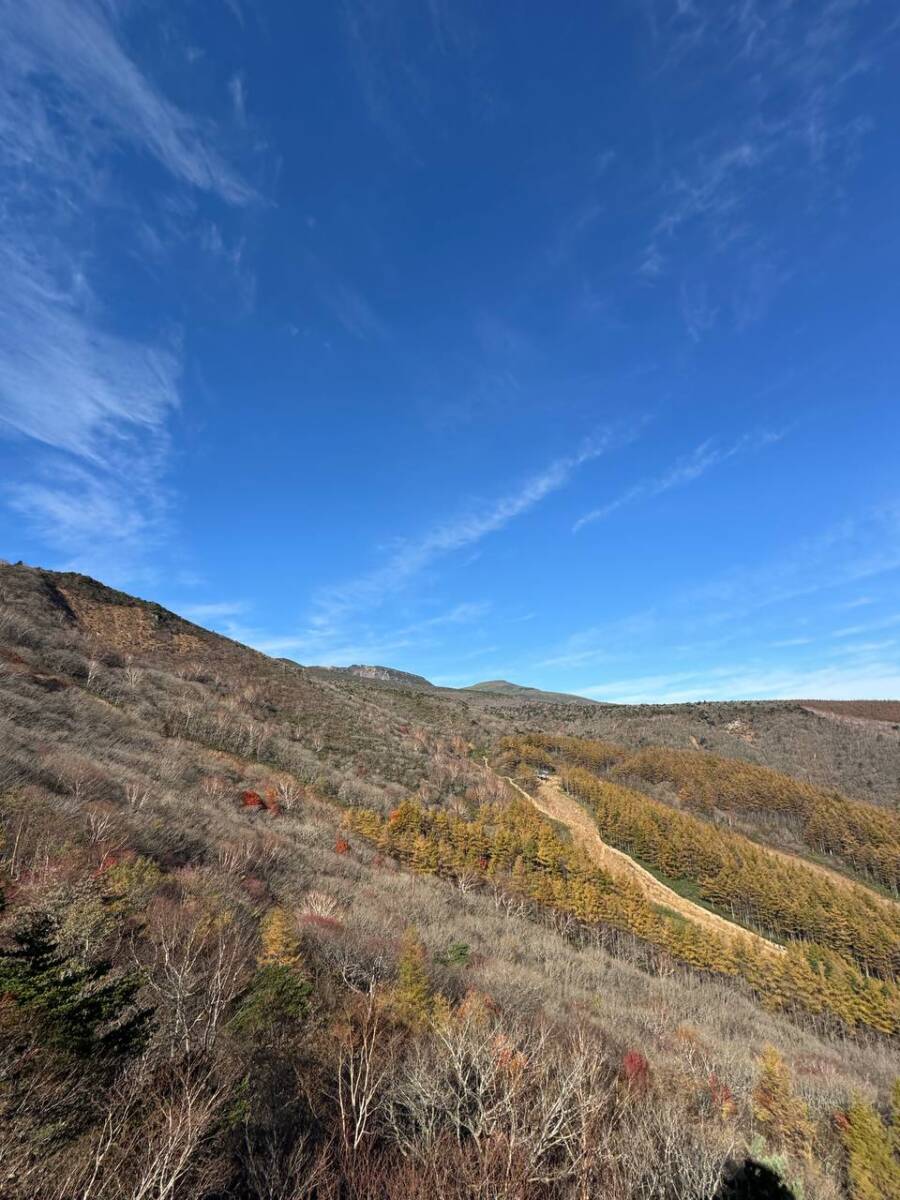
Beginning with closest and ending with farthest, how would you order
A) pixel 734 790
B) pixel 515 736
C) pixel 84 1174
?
1. pixel 84 1174
2. pixel 734 790
3. pixel 515 736

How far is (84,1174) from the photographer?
810 cm

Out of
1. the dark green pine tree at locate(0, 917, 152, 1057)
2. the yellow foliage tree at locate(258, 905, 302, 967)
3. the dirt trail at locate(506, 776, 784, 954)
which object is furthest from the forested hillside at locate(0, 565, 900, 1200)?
the dirt trail at locate(506, 776, 784, 954)

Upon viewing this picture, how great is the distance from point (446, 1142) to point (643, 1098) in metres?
13.7

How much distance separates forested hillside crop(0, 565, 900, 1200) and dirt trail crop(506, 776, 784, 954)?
2.56 metres

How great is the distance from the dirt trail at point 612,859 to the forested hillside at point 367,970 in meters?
2.56

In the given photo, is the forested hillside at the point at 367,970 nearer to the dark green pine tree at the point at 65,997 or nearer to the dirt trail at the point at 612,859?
the dark green pine tree at the point at 65,997

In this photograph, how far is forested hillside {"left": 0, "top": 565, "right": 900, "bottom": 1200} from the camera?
11.1 m

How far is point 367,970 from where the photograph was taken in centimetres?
2584

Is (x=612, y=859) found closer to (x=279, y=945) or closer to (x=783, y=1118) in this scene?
(x=783, y=1118)

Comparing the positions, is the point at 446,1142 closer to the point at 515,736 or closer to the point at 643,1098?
the point at 643,1098

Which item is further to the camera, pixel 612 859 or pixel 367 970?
pixel 612 859

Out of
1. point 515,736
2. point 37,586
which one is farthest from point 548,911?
point 37,586

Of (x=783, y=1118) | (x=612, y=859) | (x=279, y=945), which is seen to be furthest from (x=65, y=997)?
(x=612, y=859)

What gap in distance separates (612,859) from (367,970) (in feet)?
197
